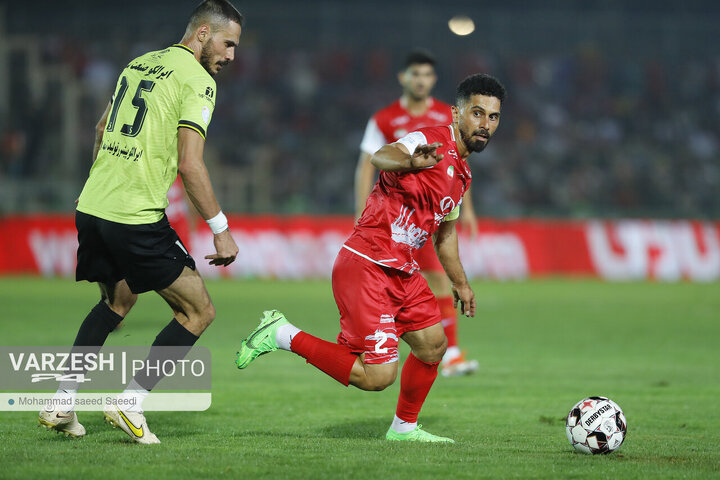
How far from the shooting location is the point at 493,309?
1582 centimetres

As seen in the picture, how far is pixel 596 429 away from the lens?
5309mm

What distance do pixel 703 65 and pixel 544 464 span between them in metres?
25.0

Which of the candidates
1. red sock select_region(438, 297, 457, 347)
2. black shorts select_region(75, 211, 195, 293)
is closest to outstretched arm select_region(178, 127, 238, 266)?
black shorts select_region(75, 211, 195, 293)

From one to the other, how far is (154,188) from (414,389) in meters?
1.99

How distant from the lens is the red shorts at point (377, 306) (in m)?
5.55

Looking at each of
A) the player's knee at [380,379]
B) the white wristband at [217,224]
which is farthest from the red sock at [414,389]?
the white wristband at [217,224]

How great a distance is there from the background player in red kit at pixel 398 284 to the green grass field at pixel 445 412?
433 millimetres

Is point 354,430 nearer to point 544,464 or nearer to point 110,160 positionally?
point 544,464

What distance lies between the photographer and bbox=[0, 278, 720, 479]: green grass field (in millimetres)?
4797

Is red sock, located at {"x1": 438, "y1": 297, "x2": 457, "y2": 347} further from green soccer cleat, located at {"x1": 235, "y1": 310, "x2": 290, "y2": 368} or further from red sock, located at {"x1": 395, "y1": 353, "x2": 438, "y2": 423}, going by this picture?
green soccer cleat, located at {"x1": 235, "y1": 310, "x2": 290, "y2": 368}

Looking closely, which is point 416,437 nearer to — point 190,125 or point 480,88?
point 480,88

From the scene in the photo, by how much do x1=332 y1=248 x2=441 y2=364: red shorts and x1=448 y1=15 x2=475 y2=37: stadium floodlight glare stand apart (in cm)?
2107

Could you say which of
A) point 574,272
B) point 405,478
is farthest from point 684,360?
point 574,272

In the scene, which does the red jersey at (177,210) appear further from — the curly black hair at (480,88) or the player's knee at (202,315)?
the curly black hair at (480,88)
